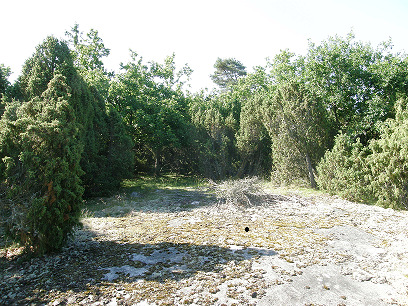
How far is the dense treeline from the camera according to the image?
15.4ft

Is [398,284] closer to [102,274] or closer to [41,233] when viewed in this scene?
[102,274]

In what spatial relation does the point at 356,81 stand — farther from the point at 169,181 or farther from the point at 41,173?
the point at 41,173

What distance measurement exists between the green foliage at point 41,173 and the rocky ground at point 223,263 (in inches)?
19.1

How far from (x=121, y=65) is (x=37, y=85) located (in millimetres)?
13111

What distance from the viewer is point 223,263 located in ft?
14.5

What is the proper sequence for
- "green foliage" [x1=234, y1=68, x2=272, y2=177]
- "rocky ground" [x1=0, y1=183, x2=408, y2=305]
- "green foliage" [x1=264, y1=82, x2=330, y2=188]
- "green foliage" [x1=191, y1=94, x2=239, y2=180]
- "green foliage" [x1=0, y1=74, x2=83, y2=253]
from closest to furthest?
"rocky ground" [x1=0, y1=183, x2=408, y2=305] < "green foliage" [x1=0, y1=74, x2=83, y2=253] < "green foliage" [x1=264, y1=82, x2=330, y2=188] < "green foliage" [x1=234, y1=68, x2=272, y2=177] < "green foliage" [x1=191, y1=94, x2=239, y2=180]

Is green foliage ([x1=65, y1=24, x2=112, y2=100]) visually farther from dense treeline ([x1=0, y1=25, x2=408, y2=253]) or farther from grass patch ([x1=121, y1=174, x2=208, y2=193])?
grass patch ([x1=121, y1=174, x2=208, y2=193])

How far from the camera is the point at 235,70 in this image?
40844mm

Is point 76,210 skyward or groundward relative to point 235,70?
groundward

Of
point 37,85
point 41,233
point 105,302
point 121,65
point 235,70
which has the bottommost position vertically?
point 105,302

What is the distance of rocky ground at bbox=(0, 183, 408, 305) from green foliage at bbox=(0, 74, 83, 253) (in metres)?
0.49

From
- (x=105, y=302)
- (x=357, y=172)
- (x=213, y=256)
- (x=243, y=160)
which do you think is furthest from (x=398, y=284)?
(x=243, y=160)

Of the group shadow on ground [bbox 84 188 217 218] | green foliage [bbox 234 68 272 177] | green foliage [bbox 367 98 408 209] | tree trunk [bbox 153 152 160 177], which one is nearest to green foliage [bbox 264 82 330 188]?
green foliage [bbox 234 68 272 177]

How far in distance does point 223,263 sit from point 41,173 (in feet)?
10.6
